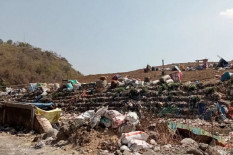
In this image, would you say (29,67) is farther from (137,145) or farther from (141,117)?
(137,145)

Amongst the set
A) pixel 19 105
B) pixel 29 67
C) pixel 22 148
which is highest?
pixel 29 67

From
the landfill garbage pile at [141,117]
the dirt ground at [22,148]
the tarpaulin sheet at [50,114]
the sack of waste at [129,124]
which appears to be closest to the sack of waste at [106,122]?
the landfill garbage pile at [141,117]

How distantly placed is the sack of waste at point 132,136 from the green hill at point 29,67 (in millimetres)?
22067

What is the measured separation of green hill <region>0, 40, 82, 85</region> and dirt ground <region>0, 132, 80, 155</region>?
61.6 feet

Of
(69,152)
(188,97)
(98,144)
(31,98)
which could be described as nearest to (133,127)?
(98,144)

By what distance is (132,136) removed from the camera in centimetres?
513

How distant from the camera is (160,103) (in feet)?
37.8

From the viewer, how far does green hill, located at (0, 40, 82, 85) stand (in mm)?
26875

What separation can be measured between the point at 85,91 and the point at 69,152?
412 inches

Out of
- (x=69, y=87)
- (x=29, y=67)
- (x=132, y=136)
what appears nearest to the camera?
(x=132, y=136)

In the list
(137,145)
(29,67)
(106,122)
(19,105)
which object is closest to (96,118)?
(106,122)

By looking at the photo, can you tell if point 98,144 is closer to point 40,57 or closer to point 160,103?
point 160,103

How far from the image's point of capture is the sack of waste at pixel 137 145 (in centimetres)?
489

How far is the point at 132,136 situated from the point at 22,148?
8.91ft
